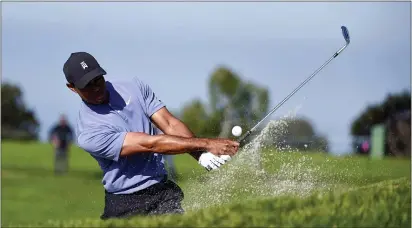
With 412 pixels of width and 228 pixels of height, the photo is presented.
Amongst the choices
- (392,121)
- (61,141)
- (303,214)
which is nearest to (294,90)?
(303,214)

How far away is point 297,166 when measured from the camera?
8.49 m

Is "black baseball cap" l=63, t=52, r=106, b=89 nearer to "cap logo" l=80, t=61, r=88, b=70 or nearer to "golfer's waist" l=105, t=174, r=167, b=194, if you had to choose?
"cap logo" l=80, t=61, r=88, b=70

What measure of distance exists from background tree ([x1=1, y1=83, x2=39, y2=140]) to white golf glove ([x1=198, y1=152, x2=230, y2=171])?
28950mm

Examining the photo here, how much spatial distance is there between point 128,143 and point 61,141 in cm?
2317

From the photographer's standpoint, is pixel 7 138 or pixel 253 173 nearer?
pixel 253 173

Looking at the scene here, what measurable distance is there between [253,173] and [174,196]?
5.56 feet

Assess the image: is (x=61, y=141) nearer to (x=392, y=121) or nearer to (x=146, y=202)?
(x=392, y=121)

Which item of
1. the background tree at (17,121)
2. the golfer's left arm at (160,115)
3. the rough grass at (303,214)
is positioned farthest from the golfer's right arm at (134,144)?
the background tree at (17,121)

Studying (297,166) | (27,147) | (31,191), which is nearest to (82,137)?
(297,166)

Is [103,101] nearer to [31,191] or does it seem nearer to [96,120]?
[96,120]

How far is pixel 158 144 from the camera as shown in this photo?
6309 millimetres

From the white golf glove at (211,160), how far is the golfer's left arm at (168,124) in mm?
441

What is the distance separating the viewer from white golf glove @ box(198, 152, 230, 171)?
21.2 ft

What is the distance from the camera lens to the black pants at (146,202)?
21.7 feet
